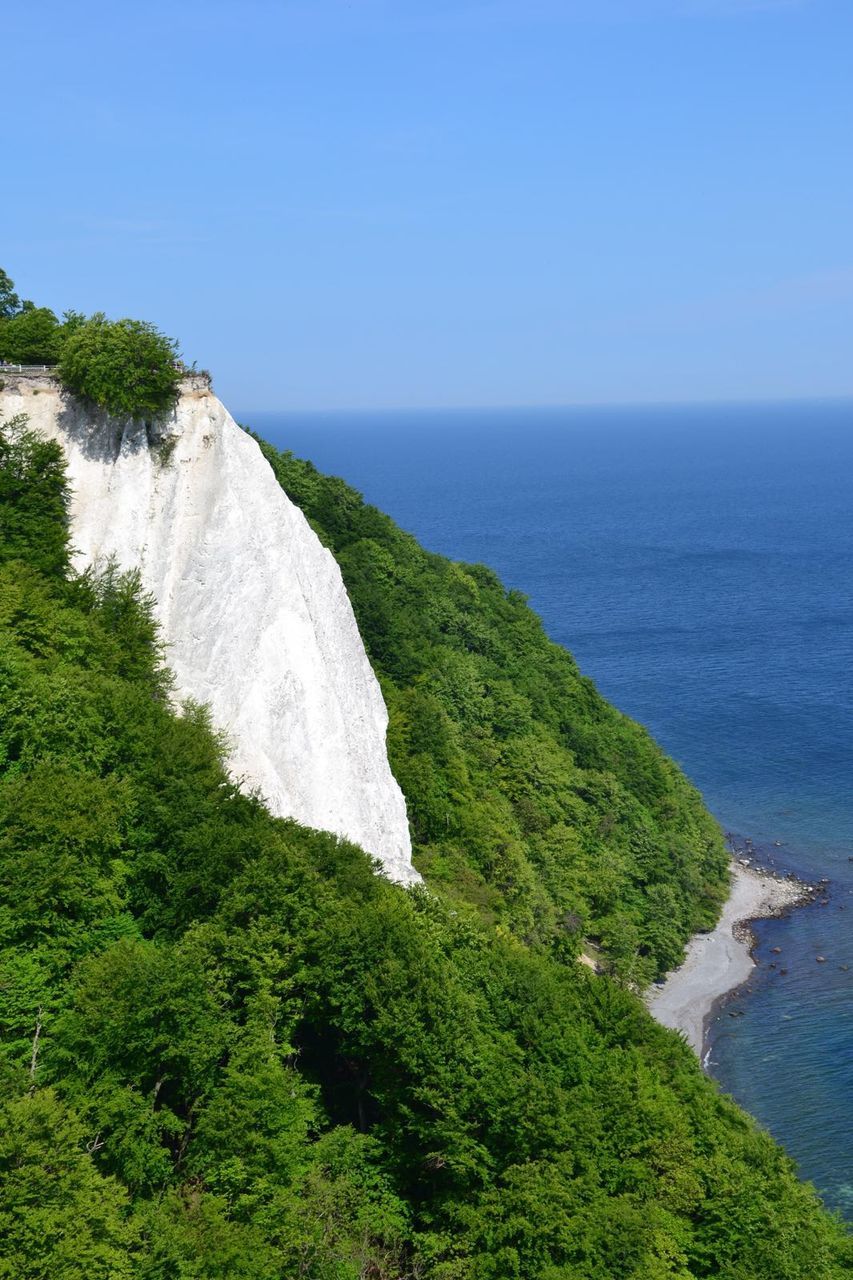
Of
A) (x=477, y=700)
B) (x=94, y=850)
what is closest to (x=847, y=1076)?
(x=477, y=700)

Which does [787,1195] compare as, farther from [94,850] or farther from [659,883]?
[659,883]

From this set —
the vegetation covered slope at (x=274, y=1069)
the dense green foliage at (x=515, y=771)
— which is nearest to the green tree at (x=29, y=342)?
the vegetation covered slope at (x=274, y=1069)

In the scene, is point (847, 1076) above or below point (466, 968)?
below

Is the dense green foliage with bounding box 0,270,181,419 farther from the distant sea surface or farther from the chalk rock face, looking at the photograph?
the distant sea surface

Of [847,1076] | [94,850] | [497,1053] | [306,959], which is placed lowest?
[847,1076]

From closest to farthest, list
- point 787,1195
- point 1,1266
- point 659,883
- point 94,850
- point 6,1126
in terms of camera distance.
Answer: point 1,1266, point 6,1126, point 94,850, point 787,1195, point 659,883
